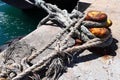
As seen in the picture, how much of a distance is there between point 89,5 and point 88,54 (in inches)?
84.0

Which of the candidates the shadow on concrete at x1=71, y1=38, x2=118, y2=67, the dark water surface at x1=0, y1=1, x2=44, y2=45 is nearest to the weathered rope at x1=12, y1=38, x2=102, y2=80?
the shadow on concrete at x1=71, y1=38, x2=118, y2=67

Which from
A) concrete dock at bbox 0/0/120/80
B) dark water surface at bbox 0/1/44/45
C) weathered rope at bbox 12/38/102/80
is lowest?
dark water surface at bbox 0/1/44/45

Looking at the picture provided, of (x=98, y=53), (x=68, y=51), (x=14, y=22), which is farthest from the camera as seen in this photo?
(x=14, y=22)

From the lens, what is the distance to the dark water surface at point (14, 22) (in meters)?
8.48

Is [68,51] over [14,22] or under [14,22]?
over

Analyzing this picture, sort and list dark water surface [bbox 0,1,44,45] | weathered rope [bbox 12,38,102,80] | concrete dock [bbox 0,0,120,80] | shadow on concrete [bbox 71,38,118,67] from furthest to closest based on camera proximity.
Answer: dark water surface [bbox 0,1,44,45] < shadow on concrete [bbox 71,38,118,67] < concrete dock [bbox 0,0,120,80] < weathered rope [bbox 12,38,102,80]

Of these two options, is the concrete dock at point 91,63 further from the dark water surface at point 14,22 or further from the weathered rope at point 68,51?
the dark water surface at point 14,22

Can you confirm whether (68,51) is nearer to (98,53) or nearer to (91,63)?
(91,63)

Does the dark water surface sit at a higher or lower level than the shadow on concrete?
lower

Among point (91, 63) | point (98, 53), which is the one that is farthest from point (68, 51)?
point (98, 53)

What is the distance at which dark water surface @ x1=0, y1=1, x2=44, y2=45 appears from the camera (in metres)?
8.48

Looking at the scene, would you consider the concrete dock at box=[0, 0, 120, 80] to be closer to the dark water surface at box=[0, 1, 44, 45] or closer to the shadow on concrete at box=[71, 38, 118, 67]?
the shadow on concrete at box=[71, 38, 118, 67]

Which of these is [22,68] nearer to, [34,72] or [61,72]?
[34,72]

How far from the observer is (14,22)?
30.7 ft
